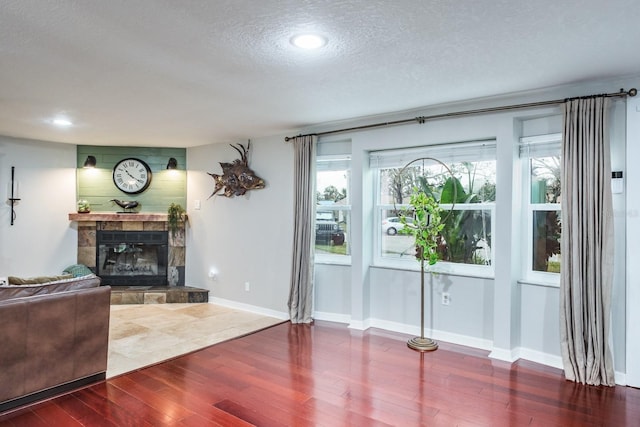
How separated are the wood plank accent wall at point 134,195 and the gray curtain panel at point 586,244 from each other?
17.2 ft

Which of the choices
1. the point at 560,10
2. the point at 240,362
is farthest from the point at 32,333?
the point at 560,10

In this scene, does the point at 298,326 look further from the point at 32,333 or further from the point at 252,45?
the point at 252,45

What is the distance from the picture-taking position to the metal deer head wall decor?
5.59 meters

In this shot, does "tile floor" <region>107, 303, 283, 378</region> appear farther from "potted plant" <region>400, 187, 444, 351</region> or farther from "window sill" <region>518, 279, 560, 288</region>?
"window sill" <region>518, 279, 560, 288</region>

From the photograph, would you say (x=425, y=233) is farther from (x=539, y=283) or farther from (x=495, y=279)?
(x=539, y=283)

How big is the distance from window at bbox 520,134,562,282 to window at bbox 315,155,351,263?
1967 mm

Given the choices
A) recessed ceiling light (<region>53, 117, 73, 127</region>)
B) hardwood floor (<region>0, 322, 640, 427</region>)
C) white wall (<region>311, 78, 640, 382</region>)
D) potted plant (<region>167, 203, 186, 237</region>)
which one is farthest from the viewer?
potted plant (<region>167, 203, 186, 237</region>)

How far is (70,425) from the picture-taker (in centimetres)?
258

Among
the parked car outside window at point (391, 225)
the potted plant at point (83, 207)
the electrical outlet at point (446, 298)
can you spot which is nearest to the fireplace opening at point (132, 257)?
the potted plant at point (83, 207)

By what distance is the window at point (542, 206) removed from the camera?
377 cm

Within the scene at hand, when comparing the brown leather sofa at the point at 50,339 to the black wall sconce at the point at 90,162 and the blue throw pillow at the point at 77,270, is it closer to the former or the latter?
the blue throw pillow at the point at 77,270

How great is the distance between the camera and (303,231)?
5.00m

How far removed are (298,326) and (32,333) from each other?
8.81 ft

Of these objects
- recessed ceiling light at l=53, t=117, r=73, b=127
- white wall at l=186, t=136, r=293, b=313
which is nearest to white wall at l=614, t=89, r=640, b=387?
white wall at l=186, t=136, r=293, b=313
